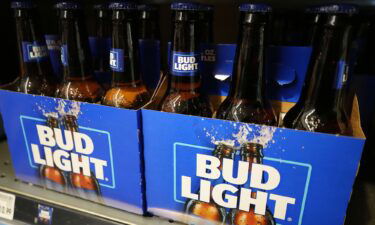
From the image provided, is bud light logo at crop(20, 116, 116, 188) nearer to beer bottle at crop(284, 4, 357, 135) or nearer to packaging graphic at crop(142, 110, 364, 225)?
packaging graphic at crop(142, 110, 364, 225)

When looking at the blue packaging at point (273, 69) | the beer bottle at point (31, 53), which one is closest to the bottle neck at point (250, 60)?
the blue packaging at point (273, 69)

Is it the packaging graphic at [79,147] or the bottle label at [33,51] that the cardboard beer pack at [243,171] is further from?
the bottle label at [33,51]

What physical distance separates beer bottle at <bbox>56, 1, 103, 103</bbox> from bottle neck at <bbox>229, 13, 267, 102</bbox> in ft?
1.07

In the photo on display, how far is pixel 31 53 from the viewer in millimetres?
687

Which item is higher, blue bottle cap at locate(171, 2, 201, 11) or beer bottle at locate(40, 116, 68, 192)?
blue bottle cap at locate(171, 2, 201, 11)

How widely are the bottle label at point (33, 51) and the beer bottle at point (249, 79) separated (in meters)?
0.45

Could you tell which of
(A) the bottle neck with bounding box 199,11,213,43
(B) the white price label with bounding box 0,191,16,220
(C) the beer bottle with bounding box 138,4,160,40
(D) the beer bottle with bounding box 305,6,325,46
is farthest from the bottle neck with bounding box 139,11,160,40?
(B) the white price label with bounding box 0,191,16,220

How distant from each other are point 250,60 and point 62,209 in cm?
50

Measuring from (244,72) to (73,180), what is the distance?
438mm

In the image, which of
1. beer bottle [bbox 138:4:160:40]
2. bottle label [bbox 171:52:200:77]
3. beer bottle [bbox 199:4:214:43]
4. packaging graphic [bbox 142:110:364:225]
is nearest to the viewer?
packaging graphic [bbox 142:110:364:225]

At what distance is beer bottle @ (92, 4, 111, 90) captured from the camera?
812 millimetres

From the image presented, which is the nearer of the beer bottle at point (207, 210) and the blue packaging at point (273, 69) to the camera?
the beer bottle at point (207, 210)

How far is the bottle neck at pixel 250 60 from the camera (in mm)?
506

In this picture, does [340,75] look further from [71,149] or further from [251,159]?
[71,149]
